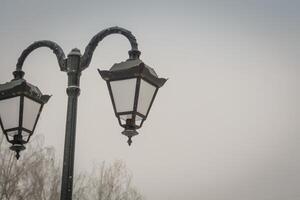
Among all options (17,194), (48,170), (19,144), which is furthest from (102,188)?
(19,144)

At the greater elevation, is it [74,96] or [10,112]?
[74,96]

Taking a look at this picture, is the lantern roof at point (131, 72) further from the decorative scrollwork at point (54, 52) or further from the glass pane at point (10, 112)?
the glass pane at point (10, 112)

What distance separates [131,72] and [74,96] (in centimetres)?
68

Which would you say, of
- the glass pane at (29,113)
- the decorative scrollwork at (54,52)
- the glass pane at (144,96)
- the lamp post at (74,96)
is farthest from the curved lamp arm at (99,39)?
the glass pane at (29,113)

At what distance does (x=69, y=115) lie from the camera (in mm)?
4871

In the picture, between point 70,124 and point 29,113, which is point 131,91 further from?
point 29,113

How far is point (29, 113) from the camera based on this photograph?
5.23m

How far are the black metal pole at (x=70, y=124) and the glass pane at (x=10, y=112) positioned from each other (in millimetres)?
574

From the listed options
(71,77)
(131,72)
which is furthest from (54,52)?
(131,72)

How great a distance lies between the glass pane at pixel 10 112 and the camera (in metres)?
5.14

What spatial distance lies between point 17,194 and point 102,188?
602 cm

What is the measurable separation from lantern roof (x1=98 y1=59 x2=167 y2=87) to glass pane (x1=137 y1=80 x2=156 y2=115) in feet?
0.18

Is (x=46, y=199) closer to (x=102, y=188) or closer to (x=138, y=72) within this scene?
(x=102, y=188)

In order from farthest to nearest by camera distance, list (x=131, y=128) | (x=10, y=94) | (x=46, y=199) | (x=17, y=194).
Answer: (x=46, y=199) < (x=17, y=194) < (x=10, y=94) < (x=131, y=128)
